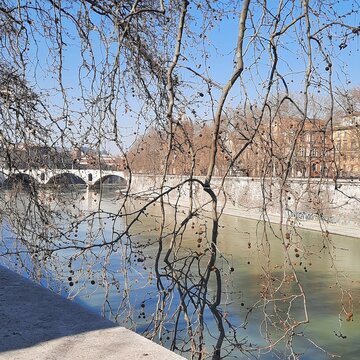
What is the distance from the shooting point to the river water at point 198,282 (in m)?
1.50

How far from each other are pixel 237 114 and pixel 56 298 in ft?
2.55

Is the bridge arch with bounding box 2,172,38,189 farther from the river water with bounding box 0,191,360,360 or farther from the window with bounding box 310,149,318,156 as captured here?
the window with bounding box 310,149,318,156

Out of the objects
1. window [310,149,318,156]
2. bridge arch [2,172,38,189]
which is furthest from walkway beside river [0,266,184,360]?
bridge arch [2,172,38,189]

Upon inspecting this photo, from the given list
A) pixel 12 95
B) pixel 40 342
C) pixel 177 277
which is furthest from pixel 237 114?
pixel 12 95

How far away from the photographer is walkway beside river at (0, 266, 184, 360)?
1072mm

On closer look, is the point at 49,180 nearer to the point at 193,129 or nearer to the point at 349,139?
the point at 193,129

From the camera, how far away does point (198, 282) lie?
1.59m

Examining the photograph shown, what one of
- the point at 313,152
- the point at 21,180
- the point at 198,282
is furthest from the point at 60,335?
the point at 21,180

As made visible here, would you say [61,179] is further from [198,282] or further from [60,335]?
[60,335]

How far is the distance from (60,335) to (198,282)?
1.71 ft

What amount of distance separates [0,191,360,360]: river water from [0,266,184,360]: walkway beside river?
0.19 metres

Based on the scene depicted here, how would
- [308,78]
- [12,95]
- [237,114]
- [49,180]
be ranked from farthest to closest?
[49,180], [12,95], [237,114], [308,78]

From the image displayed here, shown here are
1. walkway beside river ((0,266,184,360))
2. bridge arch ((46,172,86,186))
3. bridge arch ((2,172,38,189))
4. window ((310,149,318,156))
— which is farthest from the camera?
bridge arch ((46,172,86,186))

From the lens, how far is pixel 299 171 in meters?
1.80
